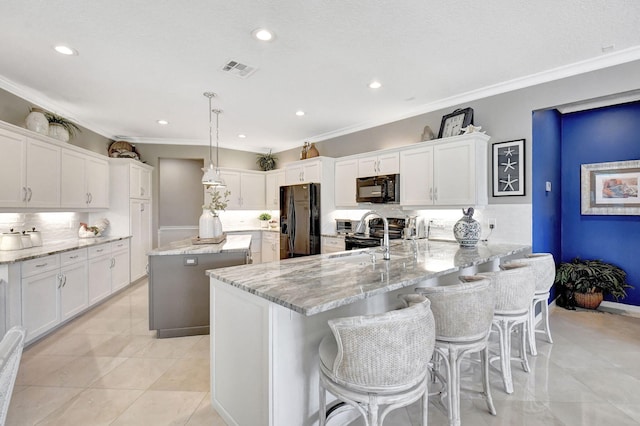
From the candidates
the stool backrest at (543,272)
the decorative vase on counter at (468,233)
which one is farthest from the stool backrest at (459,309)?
the decorative vase on counter at (468,233)

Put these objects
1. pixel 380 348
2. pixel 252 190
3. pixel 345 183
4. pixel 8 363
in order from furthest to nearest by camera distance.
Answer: pixel 252 190 < pixel 345 183 < pixel 380 348 < pixel 8 363

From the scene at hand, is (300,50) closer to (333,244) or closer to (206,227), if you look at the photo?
(206,227)

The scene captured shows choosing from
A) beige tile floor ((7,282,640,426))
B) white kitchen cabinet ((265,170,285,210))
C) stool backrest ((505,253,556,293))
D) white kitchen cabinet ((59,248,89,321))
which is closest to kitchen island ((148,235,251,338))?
beige tile floor ((7,282,640,426))

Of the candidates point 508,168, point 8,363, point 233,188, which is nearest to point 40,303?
point 8,363

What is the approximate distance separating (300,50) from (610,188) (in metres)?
4.22

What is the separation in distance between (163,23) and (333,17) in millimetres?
1283

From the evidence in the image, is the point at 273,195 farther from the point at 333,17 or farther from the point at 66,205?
the point at 333,17

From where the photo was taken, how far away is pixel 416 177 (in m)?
4.09

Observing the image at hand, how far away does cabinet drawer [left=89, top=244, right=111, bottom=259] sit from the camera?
3.98 meters

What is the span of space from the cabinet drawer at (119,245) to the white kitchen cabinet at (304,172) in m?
2.91

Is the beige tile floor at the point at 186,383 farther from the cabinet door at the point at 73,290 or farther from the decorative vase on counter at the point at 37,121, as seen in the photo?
the decorative vase on counter at the point at 37,121

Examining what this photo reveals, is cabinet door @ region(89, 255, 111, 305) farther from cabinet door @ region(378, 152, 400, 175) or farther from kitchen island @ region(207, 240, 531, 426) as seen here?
cabinet door @ region(378, 152, 400, 175)

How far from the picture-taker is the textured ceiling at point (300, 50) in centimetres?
216

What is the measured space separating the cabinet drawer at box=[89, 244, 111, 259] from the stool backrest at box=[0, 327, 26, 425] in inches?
142
